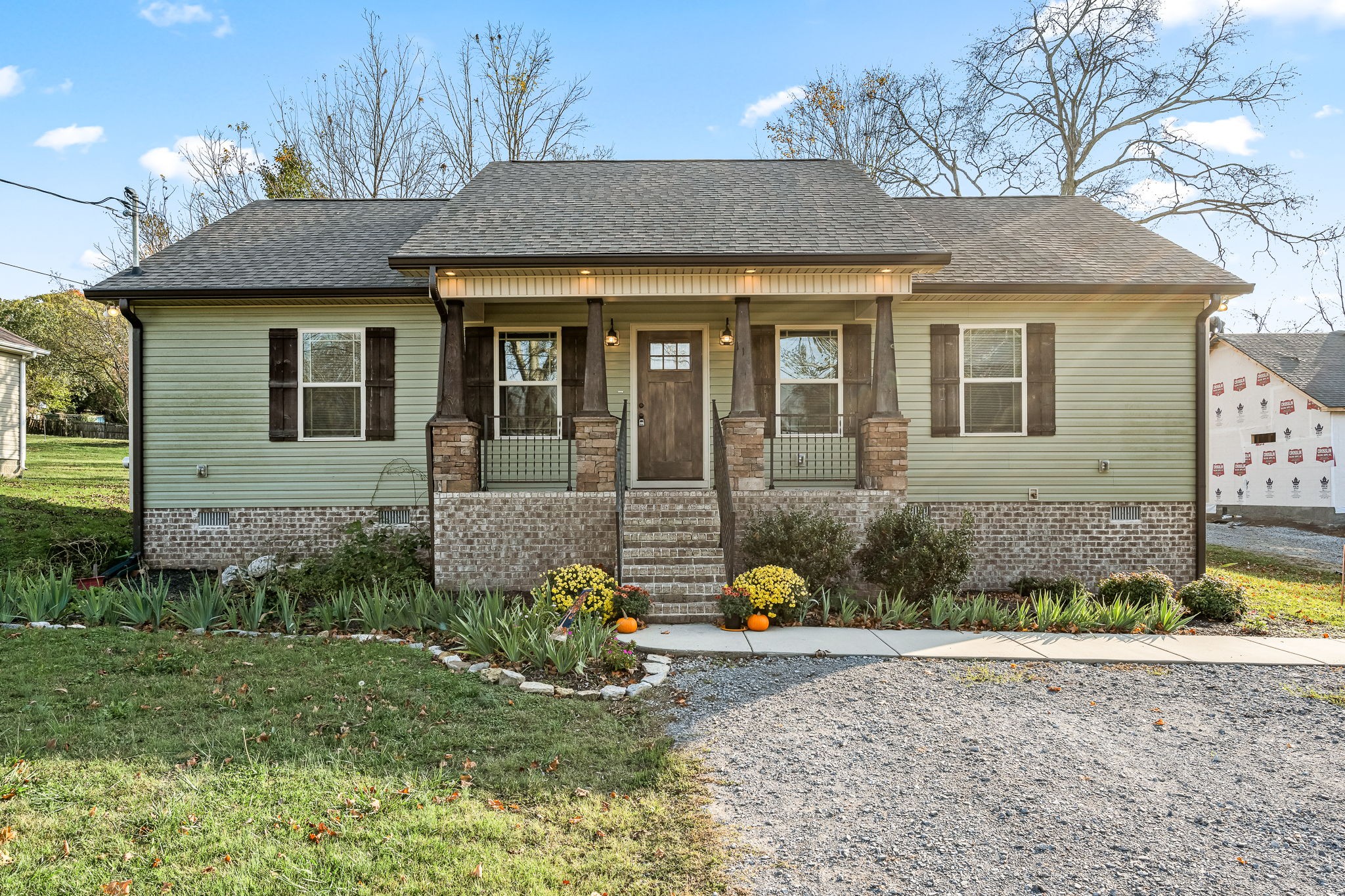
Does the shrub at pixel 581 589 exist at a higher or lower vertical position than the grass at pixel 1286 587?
higher

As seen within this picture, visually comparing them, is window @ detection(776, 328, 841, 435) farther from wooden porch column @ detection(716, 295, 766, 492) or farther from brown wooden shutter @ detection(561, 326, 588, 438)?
brown wooden shutter @ detection(561, 326, 588, 438)

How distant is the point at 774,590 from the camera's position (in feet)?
21.8

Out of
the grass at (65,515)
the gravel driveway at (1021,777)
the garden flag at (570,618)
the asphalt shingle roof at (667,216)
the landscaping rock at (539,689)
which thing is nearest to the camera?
the gravel driveway at (1021,777)

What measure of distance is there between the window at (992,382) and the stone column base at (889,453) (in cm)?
168

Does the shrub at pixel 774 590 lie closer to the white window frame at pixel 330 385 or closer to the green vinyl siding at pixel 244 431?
the green vinyl siding at pixel 244 431

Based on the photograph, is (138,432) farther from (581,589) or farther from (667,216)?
(667,216)

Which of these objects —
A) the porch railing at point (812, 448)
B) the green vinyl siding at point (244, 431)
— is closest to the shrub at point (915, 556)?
the porch railing at point (812, 448)

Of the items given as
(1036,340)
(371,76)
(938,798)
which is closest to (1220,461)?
(1036,340)

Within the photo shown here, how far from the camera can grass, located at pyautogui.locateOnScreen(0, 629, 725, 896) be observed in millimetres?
2578

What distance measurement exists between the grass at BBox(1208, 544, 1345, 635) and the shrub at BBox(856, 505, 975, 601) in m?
3.60

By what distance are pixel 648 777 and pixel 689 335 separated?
6.88m

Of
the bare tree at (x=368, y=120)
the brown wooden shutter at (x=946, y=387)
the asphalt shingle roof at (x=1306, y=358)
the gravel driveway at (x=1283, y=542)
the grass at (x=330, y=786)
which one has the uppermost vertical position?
the bare tree at (x=368, y=120)

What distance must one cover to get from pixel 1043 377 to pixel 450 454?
743 cm

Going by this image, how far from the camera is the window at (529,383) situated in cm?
940
